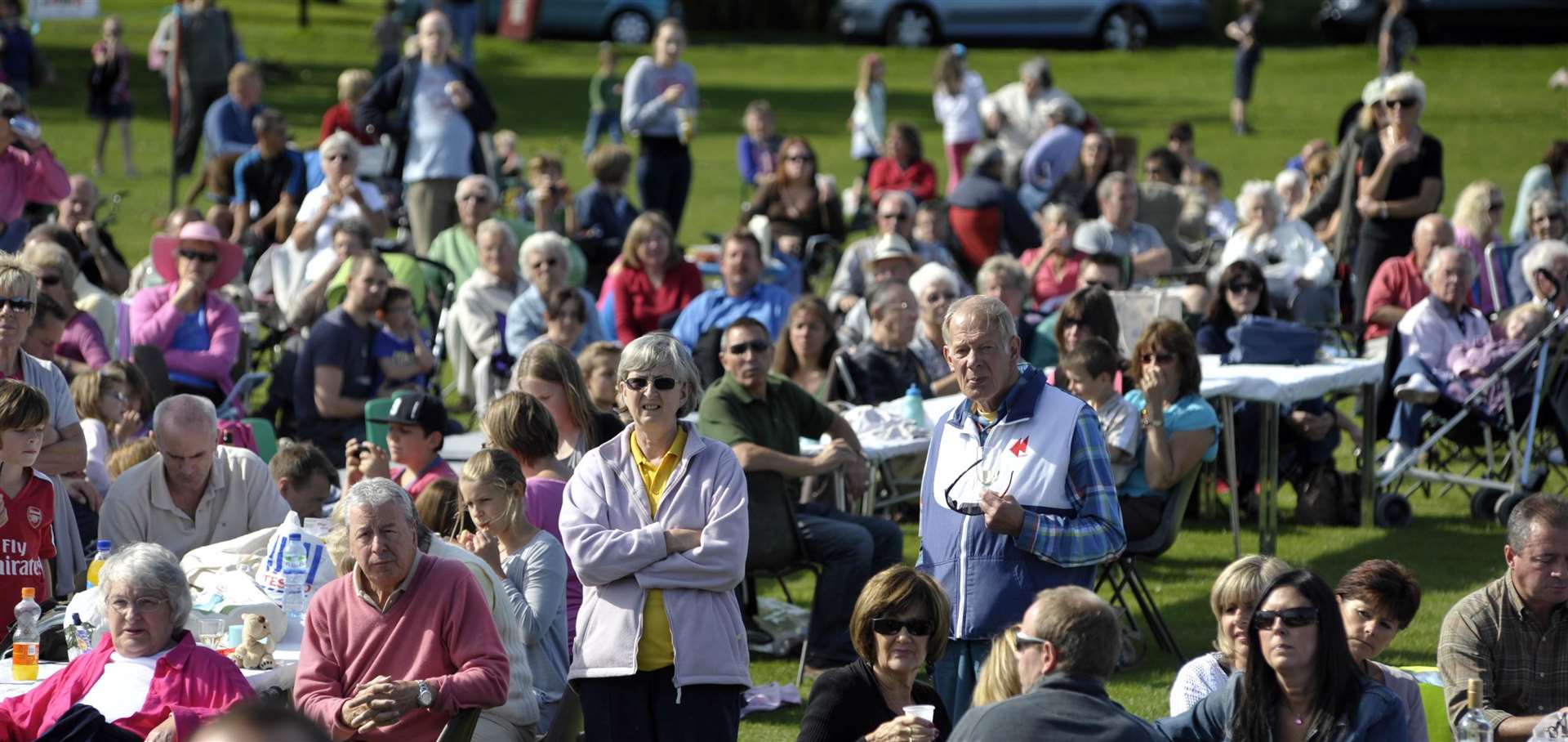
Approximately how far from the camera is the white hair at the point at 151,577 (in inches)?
194

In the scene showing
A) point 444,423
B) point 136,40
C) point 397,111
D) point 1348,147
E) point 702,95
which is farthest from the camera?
point 136,40

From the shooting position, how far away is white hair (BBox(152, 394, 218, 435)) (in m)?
6.37

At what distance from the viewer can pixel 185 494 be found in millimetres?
6504

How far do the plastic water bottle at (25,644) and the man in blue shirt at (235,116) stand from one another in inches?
377

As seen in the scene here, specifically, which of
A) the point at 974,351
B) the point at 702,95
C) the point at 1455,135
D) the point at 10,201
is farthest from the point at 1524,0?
the point at 974,351

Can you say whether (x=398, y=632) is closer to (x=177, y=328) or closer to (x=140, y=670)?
(x=140, y=670)

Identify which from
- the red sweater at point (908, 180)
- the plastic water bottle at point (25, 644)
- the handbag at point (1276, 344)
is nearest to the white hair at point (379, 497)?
the plastic water bottle at point (25, 644)

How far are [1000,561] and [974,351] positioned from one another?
1.82 feet

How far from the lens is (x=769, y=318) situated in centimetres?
1011

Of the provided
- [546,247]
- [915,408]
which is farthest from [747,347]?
[546,247]

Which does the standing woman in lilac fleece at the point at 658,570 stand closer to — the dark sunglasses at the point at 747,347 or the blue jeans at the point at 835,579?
the dark sunglasses at the point at 747,347

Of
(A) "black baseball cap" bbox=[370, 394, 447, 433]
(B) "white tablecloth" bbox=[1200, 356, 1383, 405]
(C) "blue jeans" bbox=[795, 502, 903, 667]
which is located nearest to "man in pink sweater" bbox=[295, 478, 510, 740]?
(A) "black baseball cap" bbox=[370, 394, 447, 433]

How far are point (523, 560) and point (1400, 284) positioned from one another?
6561 mm

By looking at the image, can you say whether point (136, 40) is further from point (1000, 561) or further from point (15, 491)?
point (1000, 561)
